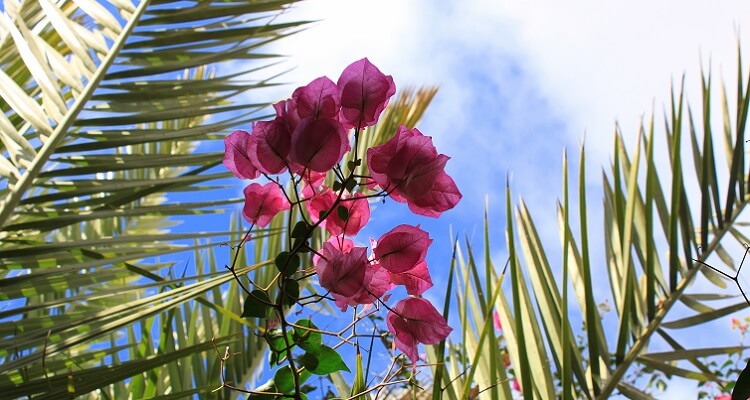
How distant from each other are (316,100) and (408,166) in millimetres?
82

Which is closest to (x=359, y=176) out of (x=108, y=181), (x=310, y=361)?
(x=310, y=361)

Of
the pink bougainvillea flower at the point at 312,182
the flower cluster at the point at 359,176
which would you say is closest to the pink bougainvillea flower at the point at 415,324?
the flower cluster at the point at 359,176

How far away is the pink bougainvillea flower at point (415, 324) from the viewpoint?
0.55 metres

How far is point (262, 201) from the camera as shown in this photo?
1.95 feet

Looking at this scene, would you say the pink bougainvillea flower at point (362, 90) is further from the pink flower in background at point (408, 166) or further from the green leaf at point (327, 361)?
the green leaf at point (327, 361)

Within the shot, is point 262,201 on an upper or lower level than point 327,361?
upper

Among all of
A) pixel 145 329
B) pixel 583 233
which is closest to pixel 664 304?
pixel 583 233

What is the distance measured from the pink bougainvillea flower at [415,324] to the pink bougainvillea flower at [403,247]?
0.04 m

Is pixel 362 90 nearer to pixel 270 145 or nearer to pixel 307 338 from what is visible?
pixel 270 145

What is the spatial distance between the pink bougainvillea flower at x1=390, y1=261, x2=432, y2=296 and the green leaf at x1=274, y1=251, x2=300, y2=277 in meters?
0.09

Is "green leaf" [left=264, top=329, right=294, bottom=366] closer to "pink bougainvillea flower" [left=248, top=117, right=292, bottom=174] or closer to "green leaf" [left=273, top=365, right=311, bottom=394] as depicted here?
"green leaf" [left=273, top=365, right=311, bottom=394]

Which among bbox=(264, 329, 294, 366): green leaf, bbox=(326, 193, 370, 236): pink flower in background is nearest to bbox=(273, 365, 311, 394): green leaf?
bbox=(264, 329, 294, 366): green leaf

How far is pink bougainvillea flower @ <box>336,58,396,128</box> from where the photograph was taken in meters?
0.53

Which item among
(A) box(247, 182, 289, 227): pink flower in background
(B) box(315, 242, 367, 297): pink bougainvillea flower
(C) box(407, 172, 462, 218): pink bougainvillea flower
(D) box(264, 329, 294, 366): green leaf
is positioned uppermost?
(A) box(247, 182, 289, 227): pink flower in background
